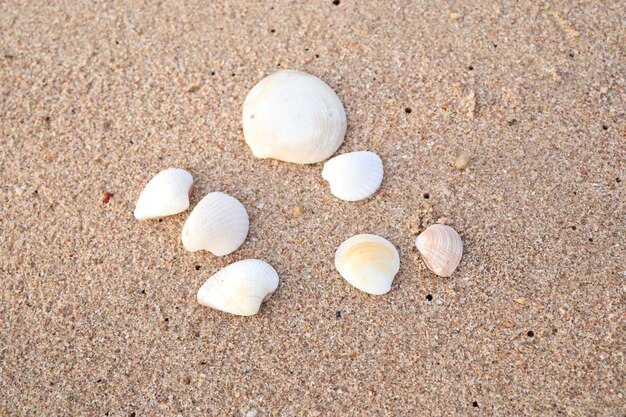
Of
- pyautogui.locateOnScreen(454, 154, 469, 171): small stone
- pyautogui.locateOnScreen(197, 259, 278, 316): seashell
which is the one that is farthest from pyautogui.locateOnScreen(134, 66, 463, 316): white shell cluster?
pyautogui.locateOnScreen(454, 154, 469, 171): small stone

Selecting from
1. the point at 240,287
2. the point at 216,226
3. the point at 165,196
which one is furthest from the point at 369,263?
the point at 165,196

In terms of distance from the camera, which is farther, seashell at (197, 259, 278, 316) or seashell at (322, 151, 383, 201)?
seashell at (322, 151, 383, 201)

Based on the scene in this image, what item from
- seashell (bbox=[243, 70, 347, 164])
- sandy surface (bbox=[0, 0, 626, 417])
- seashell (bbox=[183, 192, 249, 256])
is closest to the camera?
sandy surface (bbox=[0, 0, 626, 417])

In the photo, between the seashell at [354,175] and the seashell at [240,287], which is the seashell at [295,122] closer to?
the seashell at [354,175]

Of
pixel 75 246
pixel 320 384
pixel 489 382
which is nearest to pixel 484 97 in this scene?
pixel 489 382

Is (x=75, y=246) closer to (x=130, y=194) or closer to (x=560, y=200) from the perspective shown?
(x=130, y=194)

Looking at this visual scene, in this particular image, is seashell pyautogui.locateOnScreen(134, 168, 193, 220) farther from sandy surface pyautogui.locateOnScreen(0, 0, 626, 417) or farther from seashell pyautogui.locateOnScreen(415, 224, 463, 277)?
seashell pyautogui.locateOnScreen(415, 224, 463, 277)

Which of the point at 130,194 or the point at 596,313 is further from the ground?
the point at 130,194

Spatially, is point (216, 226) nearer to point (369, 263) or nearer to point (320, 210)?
point (320, 210)
